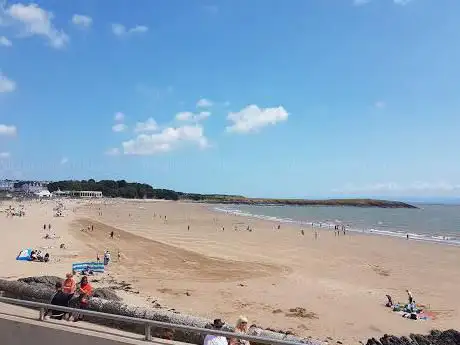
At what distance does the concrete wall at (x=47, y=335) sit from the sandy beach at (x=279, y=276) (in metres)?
8.66

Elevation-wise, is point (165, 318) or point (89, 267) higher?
point (165, 318)

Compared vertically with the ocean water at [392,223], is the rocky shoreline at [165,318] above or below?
above

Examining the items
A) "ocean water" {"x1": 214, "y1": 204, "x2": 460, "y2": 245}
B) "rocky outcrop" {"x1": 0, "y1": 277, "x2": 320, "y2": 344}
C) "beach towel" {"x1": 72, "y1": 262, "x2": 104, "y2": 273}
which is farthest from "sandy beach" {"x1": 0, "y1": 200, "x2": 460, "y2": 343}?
"ocean water" {"x1": 214, "y1": 204, "x2": 460, "y2": 245}

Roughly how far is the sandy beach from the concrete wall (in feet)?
28.4

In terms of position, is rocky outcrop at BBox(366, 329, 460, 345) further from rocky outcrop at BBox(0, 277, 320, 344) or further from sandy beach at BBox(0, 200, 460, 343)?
sandy beach at BBox(0, 200, 460, 343)

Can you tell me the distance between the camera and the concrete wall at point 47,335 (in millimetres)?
4219

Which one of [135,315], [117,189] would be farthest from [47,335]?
[117,189]

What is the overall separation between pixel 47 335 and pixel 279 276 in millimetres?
17265

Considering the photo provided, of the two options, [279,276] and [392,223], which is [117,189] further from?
[279,276]

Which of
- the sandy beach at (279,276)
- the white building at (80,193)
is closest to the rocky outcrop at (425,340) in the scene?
the sandy beach at (279,276)

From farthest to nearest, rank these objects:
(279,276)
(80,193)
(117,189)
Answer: (117,189)
(80,193)
(279,276)

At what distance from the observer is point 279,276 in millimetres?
21094

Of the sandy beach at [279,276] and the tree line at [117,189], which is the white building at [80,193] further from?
the sandy beach at [279,276]

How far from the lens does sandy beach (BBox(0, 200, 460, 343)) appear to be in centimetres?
1397
